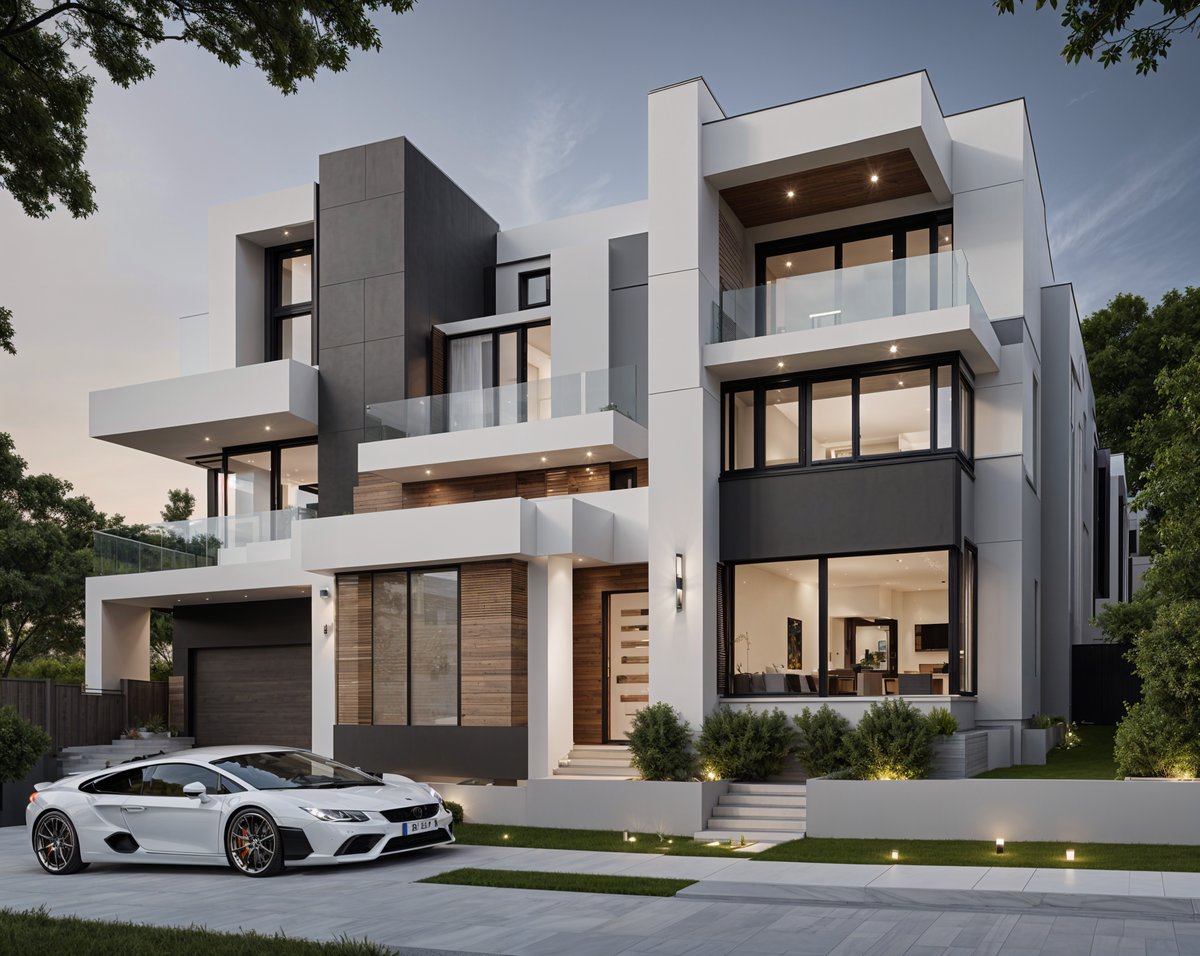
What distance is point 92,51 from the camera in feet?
33.1

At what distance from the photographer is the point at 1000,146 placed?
18156 mm

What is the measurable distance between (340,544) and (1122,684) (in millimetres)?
15625

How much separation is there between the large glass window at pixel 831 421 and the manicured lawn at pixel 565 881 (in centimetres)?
779

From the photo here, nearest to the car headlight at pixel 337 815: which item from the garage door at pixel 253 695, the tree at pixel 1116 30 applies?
the tree at pixel 1116 30

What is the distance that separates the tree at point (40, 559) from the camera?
33625mm

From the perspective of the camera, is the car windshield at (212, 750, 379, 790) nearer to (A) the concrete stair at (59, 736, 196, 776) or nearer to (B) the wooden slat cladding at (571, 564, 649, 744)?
(B) the wooden slat cladding at (571, 564, 649, 744)

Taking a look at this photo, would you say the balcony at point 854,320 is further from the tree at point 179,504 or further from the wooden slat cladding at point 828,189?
the tree at point 179,504

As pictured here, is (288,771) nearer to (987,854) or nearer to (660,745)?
(660,745)

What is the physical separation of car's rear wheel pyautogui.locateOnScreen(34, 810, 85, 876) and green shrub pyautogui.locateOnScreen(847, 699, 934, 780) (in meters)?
9.38

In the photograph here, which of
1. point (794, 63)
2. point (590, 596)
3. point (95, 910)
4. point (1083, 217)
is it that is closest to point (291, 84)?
point (95, 910)

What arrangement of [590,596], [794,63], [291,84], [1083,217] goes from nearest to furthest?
[291,84]
[590,596]
[794,63]
[1083,217]

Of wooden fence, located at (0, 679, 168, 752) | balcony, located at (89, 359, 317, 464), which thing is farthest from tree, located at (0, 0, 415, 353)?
wooden fence, located at (0, 679, 168, 752)

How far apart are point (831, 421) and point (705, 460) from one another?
2.01 meters

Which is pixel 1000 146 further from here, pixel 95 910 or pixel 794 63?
pixel 95 910
